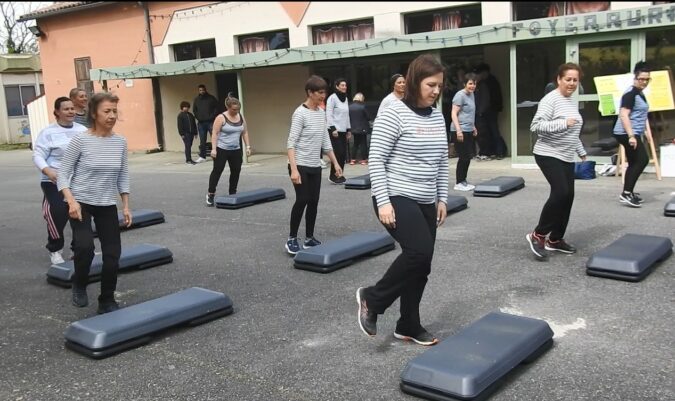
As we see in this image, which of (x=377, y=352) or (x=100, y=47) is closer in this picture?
(x=377, y=352)

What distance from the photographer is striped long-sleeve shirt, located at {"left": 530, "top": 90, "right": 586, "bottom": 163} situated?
6191mm

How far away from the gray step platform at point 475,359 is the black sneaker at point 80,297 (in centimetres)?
325

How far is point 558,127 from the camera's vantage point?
6.15 meters

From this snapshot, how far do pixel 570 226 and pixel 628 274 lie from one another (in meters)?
2.31

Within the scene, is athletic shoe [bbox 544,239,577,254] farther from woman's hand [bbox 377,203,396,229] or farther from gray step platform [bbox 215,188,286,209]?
gray step platform [bbox 215,188,286,209]

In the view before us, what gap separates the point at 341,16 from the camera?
17062mm

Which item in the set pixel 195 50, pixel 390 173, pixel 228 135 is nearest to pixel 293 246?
pixel 390 173

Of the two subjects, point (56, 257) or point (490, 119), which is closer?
point (56, 257)

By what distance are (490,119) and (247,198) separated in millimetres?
7129

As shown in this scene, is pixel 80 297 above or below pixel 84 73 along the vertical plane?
below

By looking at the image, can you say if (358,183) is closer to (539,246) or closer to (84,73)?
(539,246)

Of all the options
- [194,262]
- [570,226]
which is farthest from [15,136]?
[570,226]

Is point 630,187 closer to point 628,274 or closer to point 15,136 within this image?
point 628,274

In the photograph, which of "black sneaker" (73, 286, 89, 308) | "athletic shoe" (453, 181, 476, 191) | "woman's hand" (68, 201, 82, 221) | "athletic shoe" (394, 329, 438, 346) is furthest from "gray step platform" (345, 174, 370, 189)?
"athletic shoe" (394, 329, 438, 346)
